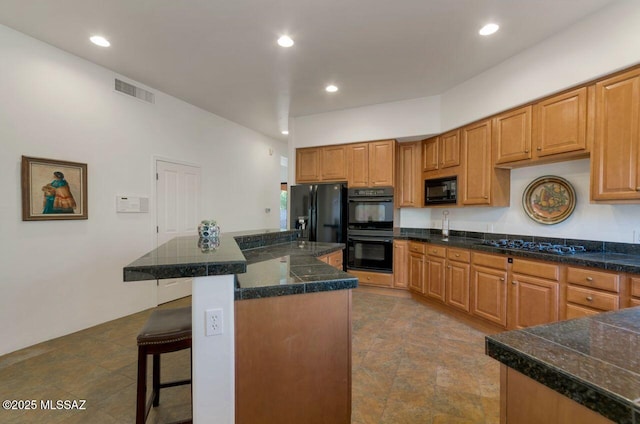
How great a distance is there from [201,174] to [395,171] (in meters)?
3.21

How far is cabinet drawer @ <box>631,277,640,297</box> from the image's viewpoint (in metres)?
1.95

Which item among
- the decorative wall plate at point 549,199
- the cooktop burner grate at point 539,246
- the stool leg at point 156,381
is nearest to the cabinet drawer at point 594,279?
the cooktop burner grate at point 539,246

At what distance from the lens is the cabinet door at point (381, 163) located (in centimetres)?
431

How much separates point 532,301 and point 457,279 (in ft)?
2.84

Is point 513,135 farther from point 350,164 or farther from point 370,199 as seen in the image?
point 350,164

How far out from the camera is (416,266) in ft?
13.3

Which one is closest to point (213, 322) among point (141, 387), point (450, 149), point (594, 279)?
point (141, 387)

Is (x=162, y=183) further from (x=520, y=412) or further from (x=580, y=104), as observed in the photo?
(x=580, y=104)

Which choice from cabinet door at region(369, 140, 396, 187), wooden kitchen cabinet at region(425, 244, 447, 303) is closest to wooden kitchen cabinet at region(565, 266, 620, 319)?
wooden kitchen cabinet at region(425, 244, 447, 303)

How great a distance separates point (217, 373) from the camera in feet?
4.29

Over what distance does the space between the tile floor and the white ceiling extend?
3.02m

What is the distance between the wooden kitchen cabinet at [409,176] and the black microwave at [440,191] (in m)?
0.15

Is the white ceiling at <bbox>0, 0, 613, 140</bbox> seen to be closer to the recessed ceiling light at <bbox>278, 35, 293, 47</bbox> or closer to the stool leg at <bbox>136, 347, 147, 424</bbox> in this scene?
the recessed ceiling light at <bbox>278, 35, 293, 47</bbox>

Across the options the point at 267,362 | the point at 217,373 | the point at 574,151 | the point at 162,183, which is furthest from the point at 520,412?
the point at 162,183
